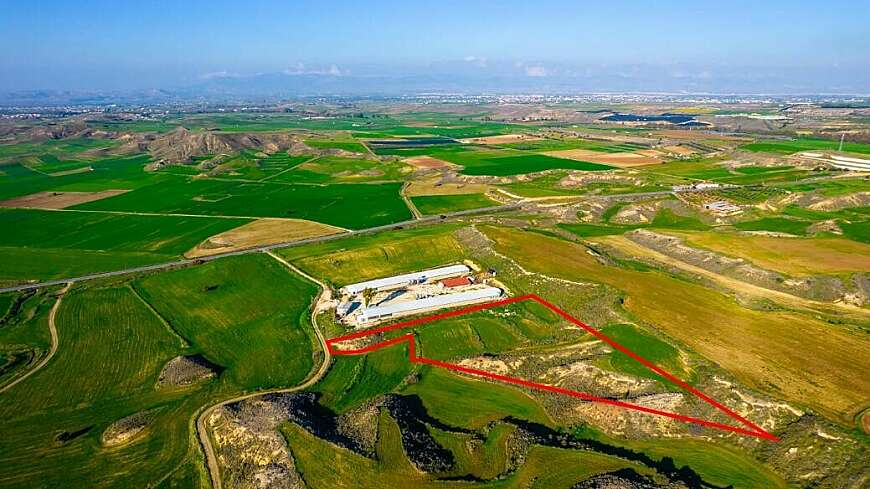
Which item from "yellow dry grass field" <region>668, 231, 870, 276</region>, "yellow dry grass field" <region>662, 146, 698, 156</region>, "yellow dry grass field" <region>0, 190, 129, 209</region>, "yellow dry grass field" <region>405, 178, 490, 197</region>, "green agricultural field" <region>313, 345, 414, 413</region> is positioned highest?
"yellow dry grass field" <region>662, 146, 698, 156</region>

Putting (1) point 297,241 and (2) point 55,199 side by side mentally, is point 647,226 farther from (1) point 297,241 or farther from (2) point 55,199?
(2) point 55,199

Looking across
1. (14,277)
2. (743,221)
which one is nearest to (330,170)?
(14,277)

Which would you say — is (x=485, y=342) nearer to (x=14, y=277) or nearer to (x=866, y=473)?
(x=866, y=473)

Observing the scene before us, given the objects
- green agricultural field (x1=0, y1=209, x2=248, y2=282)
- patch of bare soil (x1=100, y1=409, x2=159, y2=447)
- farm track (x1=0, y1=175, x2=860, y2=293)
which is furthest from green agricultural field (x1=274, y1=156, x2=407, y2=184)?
patch of bare soil (x1=100, y1=409, x2=159, y2=447)

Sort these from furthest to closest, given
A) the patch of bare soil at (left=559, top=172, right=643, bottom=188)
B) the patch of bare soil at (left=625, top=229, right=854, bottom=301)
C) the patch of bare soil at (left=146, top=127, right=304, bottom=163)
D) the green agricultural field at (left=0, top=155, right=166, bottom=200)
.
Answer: the patch of bare soil at (left=146, top=127, right=304, bottom=163) → the green agricultural field at (left=0, top=155, right=166, bottom=200) → the patch of bare soil at (left=559, top=172, right=643, bottom=188) → the patch of bare soil at (left=625, top=229, right=854, bottom=301)

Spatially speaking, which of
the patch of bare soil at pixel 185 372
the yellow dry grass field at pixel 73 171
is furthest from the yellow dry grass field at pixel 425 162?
the patch of bare soil at pixel 185 372

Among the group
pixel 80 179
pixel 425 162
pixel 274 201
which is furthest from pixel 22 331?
pixel 425 162

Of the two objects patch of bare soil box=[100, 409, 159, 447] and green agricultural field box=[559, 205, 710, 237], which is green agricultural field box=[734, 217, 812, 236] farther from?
patch of bare soil box=[100, 409, 159, 447]

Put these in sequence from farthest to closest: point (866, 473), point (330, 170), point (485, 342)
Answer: point (330, 170)
point (485, 342)
point (866, 473)
